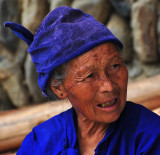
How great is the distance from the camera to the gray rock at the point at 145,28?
10.4 ft

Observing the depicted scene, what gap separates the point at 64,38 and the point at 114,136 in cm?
60

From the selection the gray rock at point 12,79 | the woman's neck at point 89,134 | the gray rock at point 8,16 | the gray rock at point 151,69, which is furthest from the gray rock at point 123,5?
the woman's neck at point 89,134

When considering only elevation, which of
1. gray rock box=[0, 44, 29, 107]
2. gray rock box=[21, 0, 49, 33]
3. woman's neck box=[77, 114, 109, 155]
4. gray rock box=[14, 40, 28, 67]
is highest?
gray rock box=[21, 0, 49, 33]

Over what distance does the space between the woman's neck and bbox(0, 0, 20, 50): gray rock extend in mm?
2943

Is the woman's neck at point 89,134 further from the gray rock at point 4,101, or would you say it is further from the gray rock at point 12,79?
the gray rock at point 4,101

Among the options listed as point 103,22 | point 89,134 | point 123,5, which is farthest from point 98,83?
point 103,22

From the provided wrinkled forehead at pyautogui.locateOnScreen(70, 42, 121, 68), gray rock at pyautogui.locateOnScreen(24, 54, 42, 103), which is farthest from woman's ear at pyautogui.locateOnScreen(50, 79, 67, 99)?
gray rock at pyautogui.locateOnScreen(24, 54, 42, 103)

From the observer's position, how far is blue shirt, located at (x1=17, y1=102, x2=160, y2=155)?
4.08 ft

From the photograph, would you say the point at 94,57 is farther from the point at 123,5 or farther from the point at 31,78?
the point at 31,78

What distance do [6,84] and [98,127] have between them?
306cm

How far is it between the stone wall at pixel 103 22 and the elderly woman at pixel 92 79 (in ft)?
6.88

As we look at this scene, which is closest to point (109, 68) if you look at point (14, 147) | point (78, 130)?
point (78, 130)

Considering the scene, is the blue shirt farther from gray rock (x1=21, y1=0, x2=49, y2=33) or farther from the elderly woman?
gray rock (x1=21, y1=0, x2=49, y2=33)

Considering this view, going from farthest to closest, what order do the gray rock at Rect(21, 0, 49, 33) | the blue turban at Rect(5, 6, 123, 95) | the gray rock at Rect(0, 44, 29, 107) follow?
1. the gray rock at Rect(0, 44, 29, 107)
2. the gray rock at Rect(21, 0, 49, 33)
3. the blue turban at Rect(5, 6, 123, 95)
